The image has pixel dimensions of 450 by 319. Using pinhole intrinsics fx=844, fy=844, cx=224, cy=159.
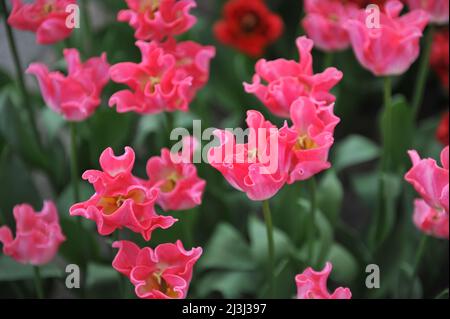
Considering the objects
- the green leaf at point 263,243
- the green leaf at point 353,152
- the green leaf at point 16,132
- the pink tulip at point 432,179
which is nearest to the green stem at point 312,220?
the green leaf at point 263,243

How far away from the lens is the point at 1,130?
0.96m

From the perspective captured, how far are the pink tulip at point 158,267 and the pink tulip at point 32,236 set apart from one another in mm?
136

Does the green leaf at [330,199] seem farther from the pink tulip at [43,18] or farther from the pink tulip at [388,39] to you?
the pink tulip at [43,18]

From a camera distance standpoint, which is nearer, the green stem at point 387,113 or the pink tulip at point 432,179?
the pink tulip at point 432,179

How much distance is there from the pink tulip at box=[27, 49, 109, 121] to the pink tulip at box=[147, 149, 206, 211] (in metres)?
0.09

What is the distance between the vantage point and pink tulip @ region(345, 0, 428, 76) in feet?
2.32

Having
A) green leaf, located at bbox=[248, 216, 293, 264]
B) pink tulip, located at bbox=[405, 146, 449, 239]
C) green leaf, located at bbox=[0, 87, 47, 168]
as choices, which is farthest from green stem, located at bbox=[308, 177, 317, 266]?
Answer: green leaf, located at bbox=[0, 87, 47, 168]

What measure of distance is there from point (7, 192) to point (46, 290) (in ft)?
0.37

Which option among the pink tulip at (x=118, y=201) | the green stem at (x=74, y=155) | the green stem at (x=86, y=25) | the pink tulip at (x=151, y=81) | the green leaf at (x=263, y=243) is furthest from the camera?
the green stem at (x=86, y=25)

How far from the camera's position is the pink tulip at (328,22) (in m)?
0.85

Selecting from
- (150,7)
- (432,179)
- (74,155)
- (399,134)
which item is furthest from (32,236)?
(399,134)

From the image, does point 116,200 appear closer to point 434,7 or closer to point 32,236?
point 32,236

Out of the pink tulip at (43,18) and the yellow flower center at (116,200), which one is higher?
the pink tulip at (43,18)

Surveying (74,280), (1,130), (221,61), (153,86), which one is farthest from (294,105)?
(221,61)
